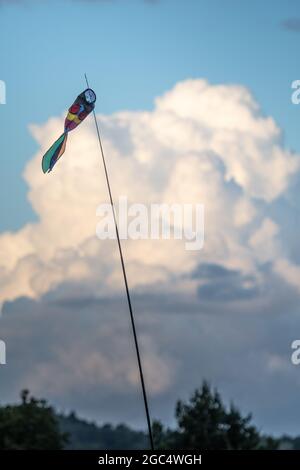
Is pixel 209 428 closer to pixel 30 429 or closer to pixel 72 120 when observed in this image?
pixel 30 429

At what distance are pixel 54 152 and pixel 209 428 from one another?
121 meters

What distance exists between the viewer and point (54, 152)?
44.6 m

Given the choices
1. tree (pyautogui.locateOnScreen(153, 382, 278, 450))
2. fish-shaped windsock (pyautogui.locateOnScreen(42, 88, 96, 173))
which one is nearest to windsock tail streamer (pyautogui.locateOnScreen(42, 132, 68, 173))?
fish-shaped windsock (pyautogui.locateOnScreen(42, 88, 96, 173))

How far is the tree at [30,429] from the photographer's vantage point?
162875 mm

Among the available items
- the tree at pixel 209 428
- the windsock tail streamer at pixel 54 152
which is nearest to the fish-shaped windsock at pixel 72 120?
the windsock tail streamer at pixel 54 152

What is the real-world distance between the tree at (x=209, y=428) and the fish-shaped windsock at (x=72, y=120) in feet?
378

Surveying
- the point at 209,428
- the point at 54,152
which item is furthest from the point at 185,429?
the point at 54,152

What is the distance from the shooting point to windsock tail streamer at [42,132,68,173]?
146ft

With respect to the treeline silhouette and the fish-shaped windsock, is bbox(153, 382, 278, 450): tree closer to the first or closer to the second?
the treeline silhouette
